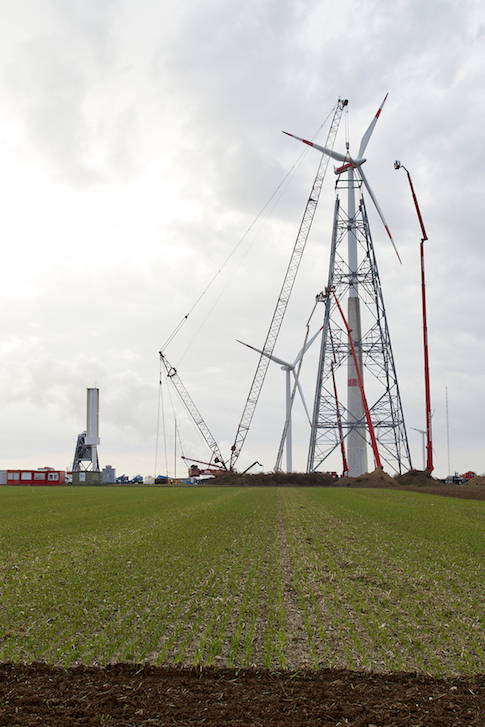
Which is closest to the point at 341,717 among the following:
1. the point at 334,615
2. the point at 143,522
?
the point at 334,615

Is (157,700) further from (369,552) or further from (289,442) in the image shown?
(289,442)

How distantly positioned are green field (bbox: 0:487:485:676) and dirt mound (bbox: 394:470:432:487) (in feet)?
242

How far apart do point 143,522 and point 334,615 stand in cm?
2799

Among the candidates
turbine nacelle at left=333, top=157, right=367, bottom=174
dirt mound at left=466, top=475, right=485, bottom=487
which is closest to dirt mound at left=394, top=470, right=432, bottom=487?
dirt mound at left=466, top=475, right=485, bottom=487

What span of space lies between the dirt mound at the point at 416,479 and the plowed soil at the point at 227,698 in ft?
327

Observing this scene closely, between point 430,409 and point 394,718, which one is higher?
point 430,409

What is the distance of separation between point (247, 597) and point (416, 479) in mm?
95372

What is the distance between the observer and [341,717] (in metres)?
11.5

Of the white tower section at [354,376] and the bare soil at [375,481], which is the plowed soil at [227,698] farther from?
the white tower section at [354,376]

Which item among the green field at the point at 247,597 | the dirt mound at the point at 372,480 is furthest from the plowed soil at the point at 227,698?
the dirt mound at the point at 372,480

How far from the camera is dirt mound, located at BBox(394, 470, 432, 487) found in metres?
109

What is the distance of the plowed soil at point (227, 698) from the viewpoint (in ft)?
37.2

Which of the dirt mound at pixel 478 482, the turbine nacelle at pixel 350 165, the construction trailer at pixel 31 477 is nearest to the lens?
the dirt mound at pixel 478 482

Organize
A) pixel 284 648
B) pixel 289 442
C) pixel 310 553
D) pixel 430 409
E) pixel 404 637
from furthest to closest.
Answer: pixel 289 442 < pixel 430 409 < pixel 310 553 < pixel 404 637 < pixel 284 648
